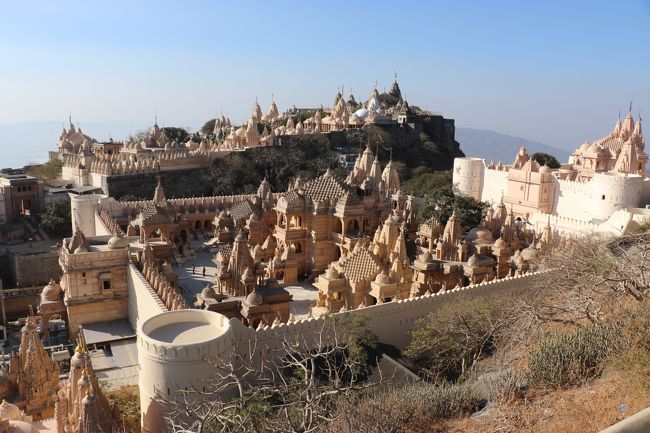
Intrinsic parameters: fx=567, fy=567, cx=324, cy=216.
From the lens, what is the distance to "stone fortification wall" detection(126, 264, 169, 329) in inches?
744

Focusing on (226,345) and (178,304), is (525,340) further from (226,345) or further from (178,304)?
(178,304)

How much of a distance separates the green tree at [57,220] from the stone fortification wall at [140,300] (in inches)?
791

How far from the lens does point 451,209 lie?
36344 millimetres

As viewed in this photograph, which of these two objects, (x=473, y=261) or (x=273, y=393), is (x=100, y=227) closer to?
(x=473, y=261)

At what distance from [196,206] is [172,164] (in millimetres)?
15951

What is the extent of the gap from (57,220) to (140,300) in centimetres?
2271

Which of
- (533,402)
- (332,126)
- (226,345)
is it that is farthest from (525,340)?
(332,126)

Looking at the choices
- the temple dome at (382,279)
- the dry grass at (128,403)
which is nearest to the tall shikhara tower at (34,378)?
the dry grass at (128,403)

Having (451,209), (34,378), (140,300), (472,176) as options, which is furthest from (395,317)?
(472,176)

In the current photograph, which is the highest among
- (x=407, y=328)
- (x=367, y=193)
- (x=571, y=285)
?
(x=367, y=193)

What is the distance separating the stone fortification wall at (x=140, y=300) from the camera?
18.9 metres

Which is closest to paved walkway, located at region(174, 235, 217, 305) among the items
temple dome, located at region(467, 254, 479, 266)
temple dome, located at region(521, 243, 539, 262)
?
temple dome, located at region(467, 254, 479, 266)

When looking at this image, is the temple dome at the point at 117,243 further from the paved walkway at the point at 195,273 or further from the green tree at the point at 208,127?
the green tree at the point at 208,127

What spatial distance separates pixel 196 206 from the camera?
1484 inches
